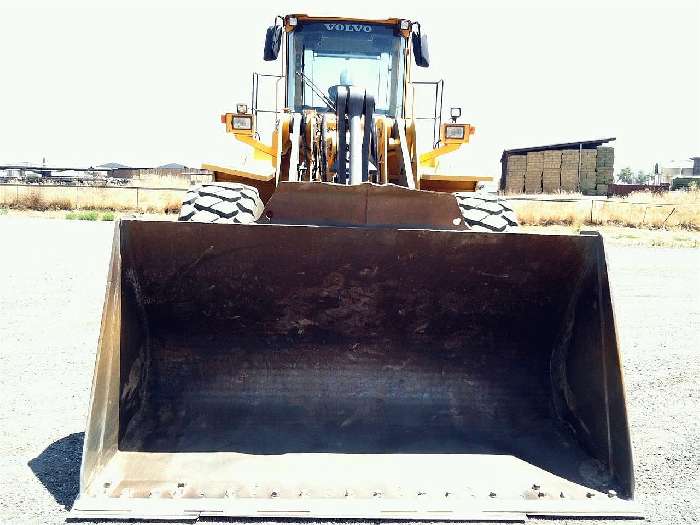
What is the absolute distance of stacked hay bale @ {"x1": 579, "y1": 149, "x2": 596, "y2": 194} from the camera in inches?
1224

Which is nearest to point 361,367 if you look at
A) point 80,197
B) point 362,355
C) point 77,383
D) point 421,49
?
point 362,355

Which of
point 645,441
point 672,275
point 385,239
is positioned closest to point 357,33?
point 385,239

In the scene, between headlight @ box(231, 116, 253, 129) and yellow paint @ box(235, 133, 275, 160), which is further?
yellow paint @ box(235, 133, 275, 160)

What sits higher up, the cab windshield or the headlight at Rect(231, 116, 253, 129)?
the cab windshield

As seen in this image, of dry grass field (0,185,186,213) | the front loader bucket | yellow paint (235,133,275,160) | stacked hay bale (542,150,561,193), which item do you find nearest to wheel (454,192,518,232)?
the front loader bucket

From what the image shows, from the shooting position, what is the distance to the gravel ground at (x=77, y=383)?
3.37 meters

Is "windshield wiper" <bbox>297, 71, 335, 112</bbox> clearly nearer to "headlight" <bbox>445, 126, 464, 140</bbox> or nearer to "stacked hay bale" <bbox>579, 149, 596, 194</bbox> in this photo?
"headlight" <bbox>445, 126, 464, 140</bbox>

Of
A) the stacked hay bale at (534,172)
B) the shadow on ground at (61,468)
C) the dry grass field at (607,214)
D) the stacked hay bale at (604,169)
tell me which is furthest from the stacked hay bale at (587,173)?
the shadow on ground at (61,468)

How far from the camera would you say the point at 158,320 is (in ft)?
12.5

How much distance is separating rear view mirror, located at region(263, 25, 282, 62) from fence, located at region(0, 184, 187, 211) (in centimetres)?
1719

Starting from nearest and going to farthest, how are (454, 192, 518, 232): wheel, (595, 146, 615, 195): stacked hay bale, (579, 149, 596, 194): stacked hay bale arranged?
(454, 192, 518, 232): wheel → (595, 146, 615, 195): stacked hay bale → (579, 149, 596, 194): stacked hay bale

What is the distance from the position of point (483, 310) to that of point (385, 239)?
2.11 feet

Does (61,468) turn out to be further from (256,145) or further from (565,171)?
(565,171)

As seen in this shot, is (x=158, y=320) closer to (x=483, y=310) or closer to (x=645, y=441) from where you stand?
(x=483, y=310)
